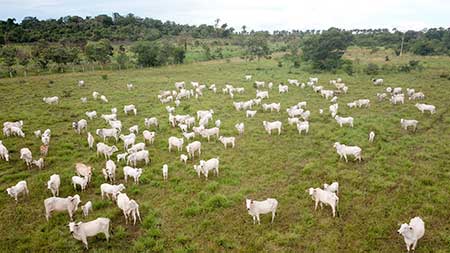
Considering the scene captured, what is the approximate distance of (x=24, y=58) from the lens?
5428cm

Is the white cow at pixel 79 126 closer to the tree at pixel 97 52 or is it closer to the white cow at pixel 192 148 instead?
the white cow at pixel 192 148

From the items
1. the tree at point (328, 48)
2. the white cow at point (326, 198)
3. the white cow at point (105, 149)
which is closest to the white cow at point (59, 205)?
the white cow at point (105, 149)

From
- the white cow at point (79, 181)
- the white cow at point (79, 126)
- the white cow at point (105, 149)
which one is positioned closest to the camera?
the white cow at point (79, 181)

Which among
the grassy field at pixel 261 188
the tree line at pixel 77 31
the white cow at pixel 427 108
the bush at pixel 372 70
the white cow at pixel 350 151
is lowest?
the grassy field at pixel 261 188

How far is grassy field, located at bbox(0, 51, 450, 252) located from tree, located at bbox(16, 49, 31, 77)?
28.3 meters

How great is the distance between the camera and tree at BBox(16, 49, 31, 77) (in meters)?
50.8

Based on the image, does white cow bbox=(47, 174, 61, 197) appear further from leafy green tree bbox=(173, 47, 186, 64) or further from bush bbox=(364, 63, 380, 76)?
leafy green tree bbox=(173, 47, 186, 64)

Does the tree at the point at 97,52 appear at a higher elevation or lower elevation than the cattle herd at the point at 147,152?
higher

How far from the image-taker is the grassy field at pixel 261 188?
10.6 m

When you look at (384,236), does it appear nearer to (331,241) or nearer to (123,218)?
(331,241)

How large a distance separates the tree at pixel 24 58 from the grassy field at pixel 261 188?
28.3m

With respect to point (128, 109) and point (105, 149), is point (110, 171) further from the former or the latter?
point (128, 109)

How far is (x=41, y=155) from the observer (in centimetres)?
1797

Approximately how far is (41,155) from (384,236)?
55.5ft
